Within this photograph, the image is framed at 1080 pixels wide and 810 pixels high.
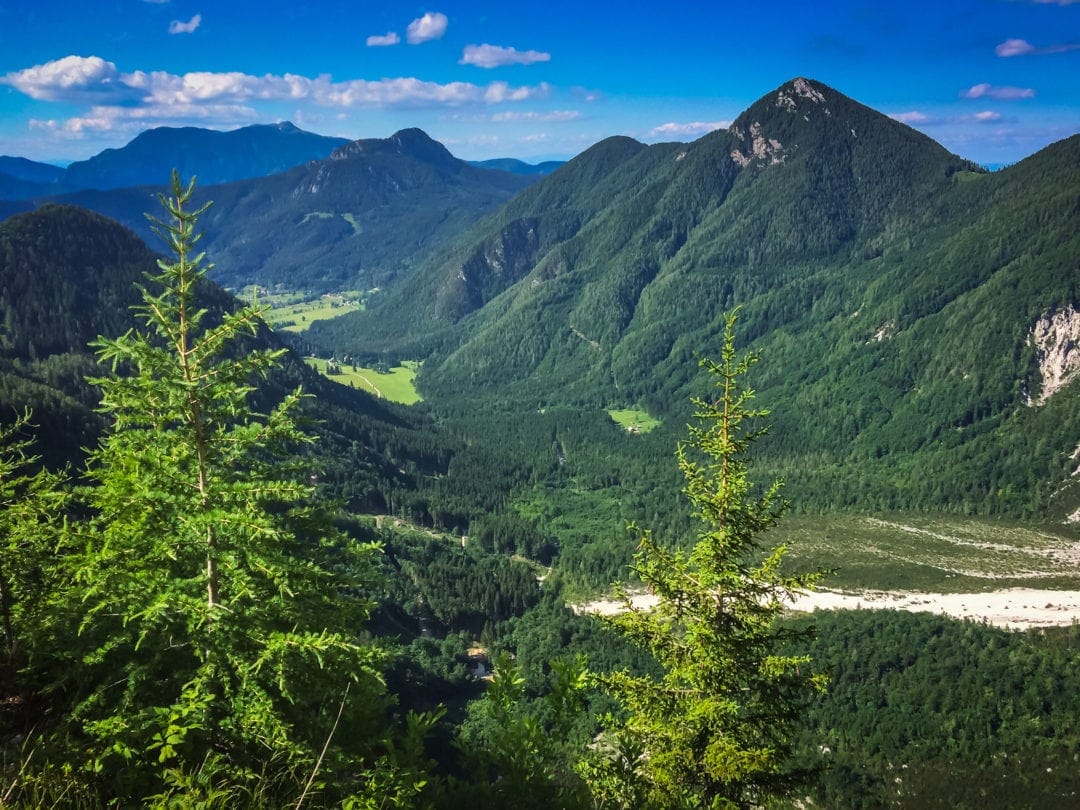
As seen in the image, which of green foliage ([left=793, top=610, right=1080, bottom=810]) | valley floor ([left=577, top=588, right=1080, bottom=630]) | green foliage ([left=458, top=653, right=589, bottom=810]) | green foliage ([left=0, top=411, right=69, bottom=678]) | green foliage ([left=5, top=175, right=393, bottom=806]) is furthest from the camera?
valley floor ([left=577, top=588, right=1080, bottom=630])

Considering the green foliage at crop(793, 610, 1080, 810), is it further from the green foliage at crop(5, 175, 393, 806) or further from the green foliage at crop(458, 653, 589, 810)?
the green foliage at crop(5, 175, 393, 806)

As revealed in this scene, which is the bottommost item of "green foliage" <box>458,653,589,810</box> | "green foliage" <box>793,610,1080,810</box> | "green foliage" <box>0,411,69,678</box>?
"green foliage" <box>793,610,1080,810</box>

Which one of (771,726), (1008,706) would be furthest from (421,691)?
(1008,706)

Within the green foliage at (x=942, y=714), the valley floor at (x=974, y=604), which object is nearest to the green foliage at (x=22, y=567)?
the green foliage at (x=942, y=714)

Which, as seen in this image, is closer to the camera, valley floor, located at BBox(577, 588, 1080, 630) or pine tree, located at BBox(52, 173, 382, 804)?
pine tree, located at BBox(52, 173, 382, 804)

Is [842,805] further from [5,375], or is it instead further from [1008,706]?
[5,375]

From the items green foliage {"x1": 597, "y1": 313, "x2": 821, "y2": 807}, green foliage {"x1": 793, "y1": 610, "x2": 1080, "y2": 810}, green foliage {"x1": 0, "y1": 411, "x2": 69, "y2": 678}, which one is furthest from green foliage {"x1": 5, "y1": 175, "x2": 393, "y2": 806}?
Result: green foliage {"x1": 793, "y1": 610, "x2": 1080, "y2": 810}

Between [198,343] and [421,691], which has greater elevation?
[198,343]
